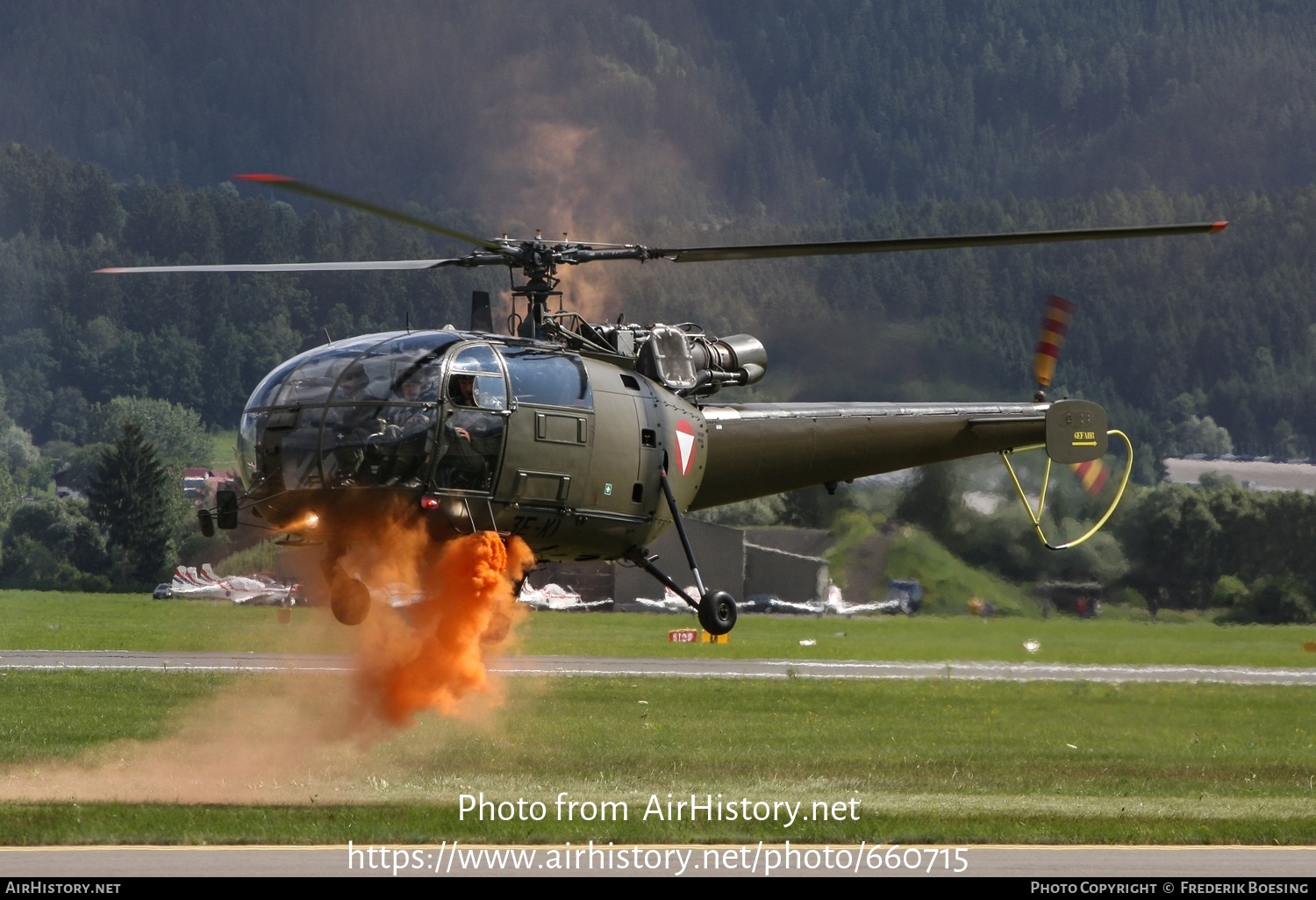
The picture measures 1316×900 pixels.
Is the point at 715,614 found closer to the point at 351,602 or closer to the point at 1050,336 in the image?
the point at 351,602

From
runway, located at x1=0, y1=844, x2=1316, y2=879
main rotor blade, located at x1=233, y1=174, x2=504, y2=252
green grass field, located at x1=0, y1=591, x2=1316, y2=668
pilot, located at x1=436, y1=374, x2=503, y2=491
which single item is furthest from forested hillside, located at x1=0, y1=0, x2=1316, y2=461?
runway, located at x1=0, y1=844, x2=1316, y2=879

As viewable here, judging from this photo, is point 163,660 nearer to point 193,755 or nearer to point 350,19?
Answer: point 193,755

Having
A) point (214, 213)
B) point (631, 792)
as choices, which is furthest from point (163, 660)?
point (214, 213)

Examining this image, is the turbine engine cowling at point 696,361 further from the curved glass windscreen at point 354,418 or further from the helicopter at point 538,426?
the curved glass windscreen at point 354,418

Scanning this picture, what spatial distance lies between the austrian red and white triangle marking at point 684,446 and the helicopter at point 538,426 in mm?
33

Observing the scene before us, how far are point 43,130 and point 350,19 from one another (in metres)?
46.5

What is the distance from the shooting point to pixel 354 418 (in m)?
15.6

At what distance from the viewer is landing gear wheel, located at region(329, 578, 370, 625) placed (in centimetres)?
1639

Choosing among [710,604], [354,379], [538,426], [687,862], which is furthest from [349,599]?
[687,862]

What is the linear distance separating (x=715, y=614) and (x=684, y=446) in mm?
2422

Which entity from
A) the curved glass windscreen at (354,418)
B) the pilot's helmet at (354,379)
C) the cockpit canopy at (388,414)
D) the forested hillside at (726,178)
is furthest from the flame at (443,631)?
the forested hillside at (726,178)

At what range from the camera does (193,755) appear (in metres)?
22.2

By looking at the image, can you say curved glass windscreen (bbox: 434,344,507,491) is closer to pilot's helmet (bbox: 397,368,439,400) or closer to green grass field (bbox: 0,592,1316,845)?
pilot's helmet (bbox: 397,368,439,400)

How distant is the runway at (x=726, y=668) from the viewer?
37094mm
